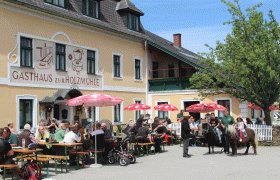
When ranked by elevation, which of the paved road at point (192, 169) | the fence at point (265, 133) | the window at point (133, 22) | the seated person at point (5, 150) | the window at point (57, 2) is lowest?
the paved road at point (192, 169)

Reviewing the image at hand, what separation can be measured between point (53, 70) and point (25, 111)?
108 inches

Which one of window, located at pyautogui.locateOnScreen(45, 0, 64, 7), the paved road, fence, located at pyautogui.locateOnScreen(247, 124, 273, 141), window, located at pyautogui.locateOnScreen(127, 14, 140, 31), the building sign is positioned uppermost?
window, located at pyautogui.locateOnScreen(127, 14, 140, 31)

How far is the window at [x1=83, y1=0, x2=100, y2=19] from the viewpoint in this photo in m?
21.4

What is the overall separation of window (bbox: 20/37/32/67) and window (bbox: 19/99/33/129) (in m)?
1.81

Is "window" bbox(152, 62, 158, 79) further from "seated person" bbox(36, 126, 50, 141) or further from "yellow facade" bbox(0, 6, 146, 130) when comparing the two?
"seated person" bbox(36, 126, 50, 141)

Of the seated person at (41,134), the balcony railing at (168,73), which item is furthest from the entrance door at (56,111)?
the balcony railing at (168,73)

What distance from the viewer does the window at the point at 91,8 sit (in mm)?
21375

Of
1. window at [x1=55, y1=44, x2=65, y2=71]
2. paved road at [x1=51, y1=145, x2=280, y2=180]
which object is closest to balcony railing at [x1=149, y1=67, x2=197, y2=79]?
window at [x1=55, y1=44, x2=65, y2=71]

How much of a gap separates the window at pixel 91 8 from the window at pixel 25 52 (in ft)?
16.8

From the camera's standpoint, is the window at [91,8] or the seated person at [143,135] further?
the window at [91,8]

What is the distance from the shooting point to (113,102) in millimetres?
12812

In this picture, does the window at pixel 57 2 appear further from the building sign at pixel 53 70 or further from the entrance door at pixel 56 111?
the entrance door at pixel 56 111

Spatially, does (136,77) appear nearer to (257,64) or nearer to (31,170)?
(257,64)

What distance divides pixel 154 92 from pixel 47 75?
33.9 ft
